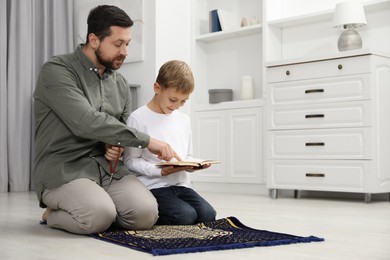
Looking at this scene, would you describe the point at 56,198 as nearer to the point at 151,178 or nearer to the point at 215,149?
the point at 151,178

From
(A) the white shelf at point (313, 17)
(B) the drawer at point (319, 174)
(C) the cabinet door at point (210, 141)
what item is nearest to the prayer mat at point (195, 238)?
(B) the drawer at point (319, 174)

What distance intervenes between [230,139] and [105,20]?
258cm

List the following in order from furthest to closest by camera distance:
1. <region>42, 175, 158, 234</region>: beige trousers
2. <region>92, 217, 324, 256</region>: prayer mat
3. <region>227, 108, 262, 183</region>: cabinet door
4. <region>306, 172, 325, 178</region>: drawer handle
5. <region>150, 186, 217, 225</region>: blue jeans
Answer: <region>227, 108, 262, 183</region>: cabinet door → <region>306, 172, 325, 178</region>: drawer handle → <region>150, 186, 217, 225</region>: blue jeans → <region>42, 175, 158, 234</region>: beige trousers → <region>92, 217, 324, 256</region>: prayer mat

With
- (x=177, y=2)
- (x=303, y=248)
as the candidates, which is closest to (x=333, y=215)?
(x=303, y=248)

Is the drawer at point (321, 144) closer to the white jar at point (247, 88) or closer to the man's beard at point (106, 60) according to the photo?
the white jar at point (247, 88)

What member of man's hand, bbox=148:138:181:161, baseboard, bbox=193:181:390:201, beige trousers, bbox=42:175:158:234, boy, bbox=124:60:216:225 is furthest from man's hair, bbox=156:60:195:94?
baseboard, bbox=193:181:390:201

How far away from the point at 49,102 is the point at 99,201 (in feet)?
1.49

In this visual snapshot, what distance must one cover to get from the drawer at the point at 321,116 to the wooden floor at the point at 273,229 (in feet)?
1.67

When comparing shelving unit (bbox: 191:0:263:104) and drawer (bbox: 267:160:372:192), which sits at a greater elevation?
shelving unit (bbox: 191:0:263:104)

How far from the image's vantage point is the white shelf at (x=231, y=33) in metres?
4.77

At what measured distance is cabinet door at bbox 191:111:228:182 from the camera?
15.9 ft

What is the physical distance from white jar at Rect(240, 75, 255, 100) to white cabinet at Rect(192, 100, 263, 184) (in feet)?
0.41

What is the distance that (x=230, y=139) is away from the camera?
478 centimetres

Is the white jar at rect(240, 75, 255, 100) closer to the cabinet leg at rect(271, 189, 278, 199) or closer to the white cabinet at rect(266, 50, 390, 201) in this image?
the white cabinet at rect(266, 50, 390, 201)
